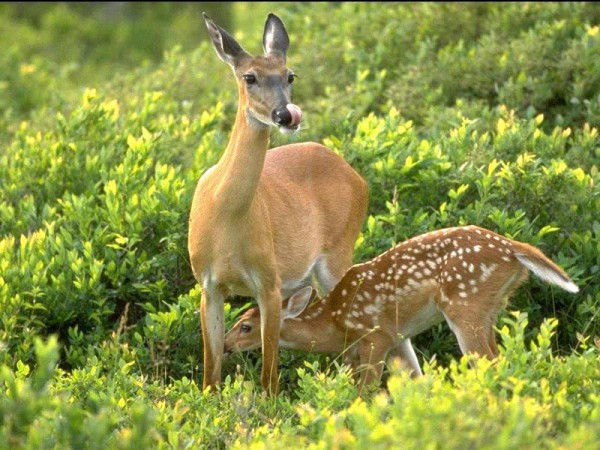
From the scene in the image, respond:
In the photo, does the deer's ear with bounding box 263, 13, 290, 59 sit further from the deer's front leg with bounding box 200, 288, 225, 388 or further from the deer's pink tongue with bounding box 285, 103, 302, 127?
the deer's front leg with bounding box 200, 288, 225, 388

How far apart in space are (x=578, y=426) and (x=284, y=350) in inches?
116

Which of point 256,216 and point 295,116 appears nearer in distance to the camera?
point 295,116

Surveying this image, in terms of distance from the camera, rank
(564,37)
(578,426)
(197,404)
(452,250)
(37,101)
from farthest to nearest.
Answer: (37,101)
(564,37)
(452,250)
(197,404)
(578,426)

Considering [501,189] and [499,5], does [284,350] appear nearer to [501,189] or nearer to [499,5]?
[501,189]

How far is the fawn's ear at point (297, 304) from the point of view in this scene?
777 centimetres

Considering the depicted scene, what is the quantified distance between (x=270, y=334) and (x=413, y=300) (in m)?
0.81

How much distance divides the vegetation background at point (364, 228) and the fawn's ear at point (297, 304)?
1.15ft

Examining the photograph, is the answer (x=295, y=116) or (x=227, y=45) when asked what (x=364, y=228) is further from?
(x=295, y=116)

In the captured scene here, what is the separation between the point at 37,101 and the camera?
614 inches

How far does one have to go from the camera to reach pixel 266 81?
6945 mm

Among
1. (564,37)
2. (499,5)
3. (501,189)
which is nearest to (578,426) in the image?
(501,189)

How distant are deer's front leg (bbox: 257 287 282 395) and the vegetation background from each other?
0.42 feet

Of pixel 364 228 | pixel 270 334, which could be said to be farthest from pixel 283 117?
pixel 364 228

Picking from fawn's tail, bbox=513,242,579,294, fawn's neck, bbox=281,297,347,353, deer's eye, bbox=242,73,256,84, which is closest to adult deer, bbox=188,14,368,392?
deer's eye, bbox=242,73,256,84
